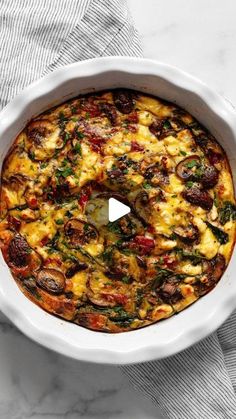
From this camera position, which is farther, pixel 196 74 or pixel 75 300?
pixel 196 74

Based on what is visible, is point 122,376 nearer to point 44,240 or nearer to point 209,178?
point 44,240

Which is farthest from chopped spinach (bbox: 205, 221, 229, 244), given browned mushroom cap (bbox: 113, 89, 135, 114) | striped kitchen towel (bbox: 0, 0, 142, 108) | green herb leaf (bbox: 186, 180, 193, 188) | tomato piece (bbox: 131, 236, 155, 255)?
striped kitchen towel (bbox: 0, 0, 142, 108)

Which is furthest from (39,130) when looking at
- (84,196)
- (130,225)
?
(130,225)

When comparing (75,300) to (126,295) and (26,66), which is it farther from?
(26,66)

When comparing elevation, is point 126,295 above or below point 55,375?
above

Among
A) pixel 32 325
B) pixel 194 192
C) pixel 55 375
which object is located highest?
pixel 194 192

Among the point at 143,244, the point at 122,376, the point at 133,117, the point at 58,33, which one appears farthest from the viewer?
the point at 122,376

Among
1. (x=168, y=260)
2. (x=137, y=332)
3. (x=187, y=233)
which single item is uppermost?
(x=187, y=233)

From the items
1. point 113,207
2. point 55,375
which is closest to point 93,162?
point 113,207
